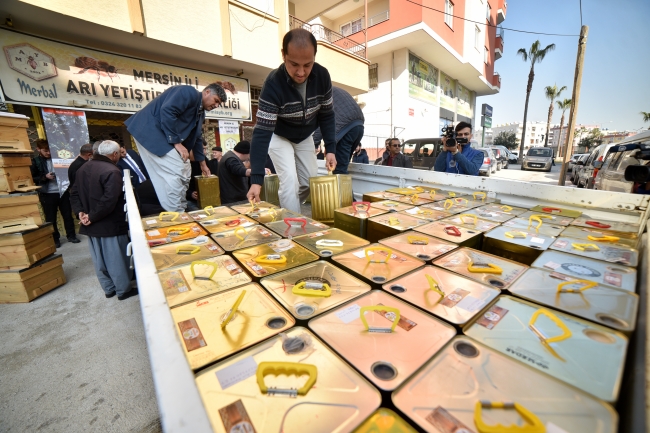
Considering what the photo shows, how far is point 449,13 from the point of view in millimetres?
13906

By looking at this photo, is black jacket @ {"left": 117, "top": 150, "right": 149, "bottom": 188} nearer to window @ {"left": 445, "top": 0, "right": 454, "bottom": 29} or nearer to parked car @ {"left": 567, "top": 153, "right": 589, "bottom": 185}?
parked car @ {"left": 567, "top": 153, "right": 589, "bottom": 185}

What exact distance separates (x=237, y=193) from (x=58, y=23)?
13.5ft

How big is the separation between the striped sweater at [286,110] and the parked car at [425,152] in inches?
239

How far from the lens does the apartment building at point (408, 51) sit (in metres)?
11.7

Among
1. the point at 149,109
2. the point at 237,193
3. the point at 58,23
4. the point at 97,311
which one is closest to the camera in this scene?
the point at 97,311

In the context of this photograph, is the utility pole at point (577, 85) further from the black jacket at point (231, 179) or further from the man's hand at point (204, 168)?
the man's hand at point (204, 168)

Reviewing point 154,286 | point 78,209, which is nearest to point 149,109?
point 78,209

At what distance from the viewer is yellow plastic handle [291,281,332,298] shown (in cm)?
101

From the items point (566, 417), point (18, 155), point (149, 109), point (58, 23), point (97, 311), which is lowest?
point (97, 311)

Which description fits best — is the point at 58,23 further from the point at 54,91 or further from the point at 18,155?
the point at 18,155

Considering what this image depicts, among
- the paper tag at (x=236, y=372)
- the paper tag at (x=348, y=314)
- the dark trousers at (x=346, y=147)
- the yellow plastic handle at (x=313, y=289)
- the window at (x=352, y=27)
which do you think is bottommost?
the paper tag at (x=236, y=372)

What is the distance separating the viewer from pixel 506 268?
1.24 metres

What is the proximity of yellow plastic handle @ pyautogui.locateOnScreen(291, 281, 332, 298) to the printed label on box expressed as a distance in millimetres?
340

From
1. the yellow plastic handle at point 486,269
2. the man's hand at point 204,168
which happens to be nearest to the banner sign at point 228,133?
the man's hand at point 204,168
